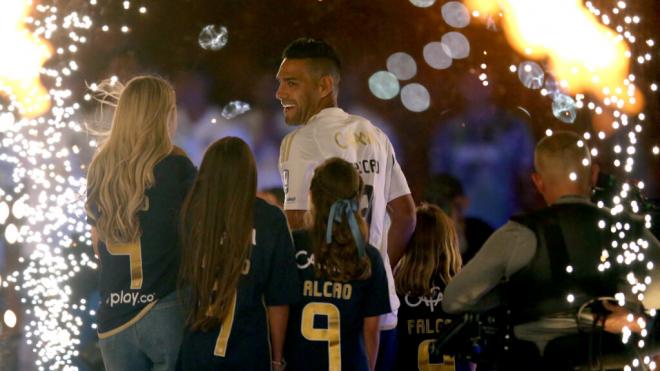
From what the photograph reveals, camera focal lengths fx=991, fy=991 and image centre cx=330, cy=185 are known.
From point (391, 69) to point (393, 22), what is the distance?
49cm

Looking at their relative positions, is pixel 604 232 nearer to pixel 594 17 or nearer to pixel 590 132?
pixel 590 132

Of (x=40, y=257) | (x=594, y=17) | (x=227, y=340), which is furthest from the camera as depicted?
(x=40, y=257)

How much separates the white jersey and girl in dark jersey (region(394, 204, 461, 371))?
0.97 ft

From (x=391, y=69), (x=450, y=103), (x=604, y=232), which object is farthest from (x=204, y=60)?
(x=604, y=232)

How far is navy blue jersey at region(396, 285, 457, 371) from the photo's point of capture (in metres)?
4.38

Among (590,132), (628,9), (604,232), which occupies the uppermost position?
(628,9)

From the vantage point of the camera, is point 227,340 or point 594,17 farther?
point 594,17

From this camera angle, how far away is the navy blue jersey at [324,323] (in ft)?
12.0

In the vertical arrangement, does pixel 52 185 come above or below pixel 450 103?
below

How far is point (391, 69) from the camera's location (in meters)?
10.3

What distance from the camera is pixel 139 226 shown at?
144 inches

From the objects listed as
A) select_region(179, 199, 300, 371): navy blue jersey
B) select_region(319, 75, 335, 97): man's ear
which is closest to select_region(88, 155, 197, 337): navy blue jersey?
select_region(179, 199, 300, 371): navy blue jersey

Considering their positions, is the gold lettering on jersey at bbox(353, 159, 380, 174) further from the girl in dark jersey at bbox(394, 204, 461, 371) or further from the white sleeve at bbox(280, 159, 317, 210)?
the girl in dark jersey at bbox(394, 204, 461, 371)

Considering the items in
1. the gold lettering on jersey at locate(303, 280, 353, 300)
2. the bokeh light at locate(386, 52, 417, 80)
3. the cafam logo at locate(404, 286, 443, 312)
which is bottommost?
the cafam logo at locate(404, 286, 443, 312)
